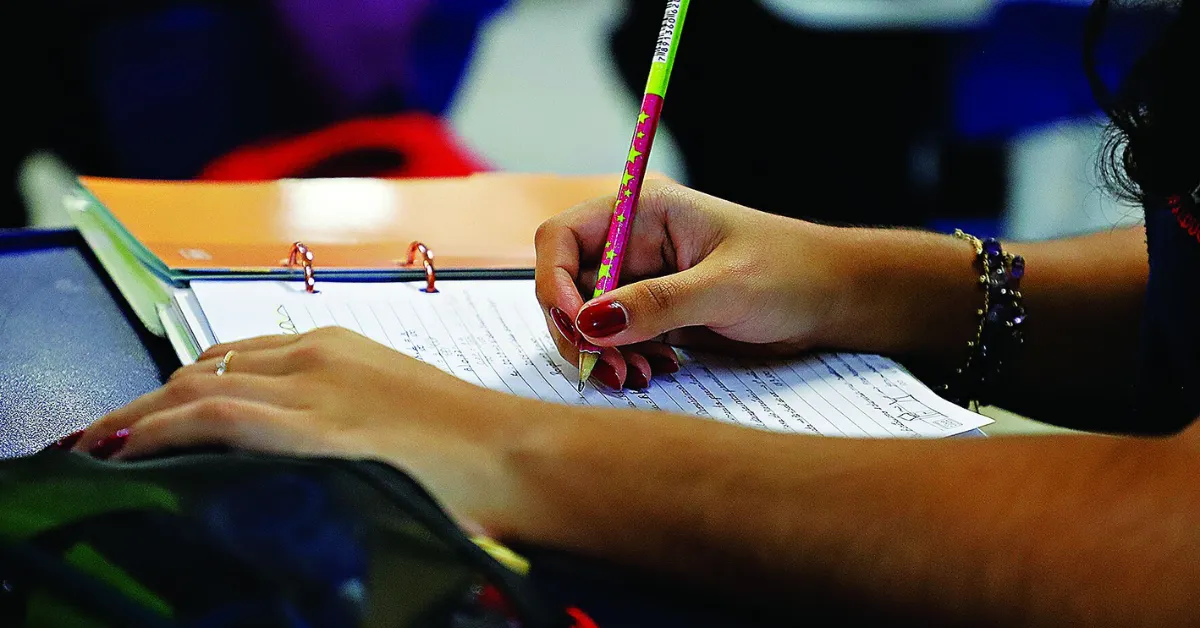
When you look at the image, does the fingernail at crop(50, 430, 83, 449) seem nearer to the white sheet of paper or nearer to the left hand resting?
the left hand resting

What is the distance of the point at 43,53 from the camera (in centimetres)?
104

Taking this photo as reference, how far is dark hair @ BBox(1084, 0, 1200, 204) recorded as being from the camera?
21.8 inches

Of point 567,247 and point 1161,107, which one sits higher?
point 1161,107

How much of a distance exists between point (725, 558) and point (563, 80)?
91cm

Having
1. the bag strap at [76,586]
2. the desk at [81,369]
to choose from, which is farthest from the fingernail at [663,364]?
the bag strap at [76,586]

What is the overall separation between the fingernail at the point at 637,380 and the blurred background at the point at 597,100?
0.65m

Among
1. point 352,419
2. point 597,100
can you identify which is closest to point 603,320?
point 352,419

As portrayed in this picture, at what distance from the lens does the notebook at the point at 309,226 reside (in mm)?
Answer: 706

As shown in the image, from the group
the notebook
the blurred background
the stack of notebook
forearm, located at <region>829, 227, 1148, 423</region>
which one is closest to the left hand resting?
the stack of notebook

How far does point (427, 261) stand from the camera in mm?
716

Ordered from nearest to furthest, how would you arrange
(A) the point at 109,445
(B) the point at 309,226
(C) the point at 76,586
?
1. (C) the point at 76,586
2. (A) the point at 109,445
3. (B) the point at 309,226

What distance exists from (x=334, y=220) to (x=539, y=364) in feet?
0.97

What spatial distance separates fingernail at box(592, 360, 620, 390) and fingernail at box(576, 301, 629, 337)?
2cm

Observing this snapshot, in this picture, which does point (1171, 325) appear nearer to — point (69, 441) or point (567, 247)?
point (567, 247)
